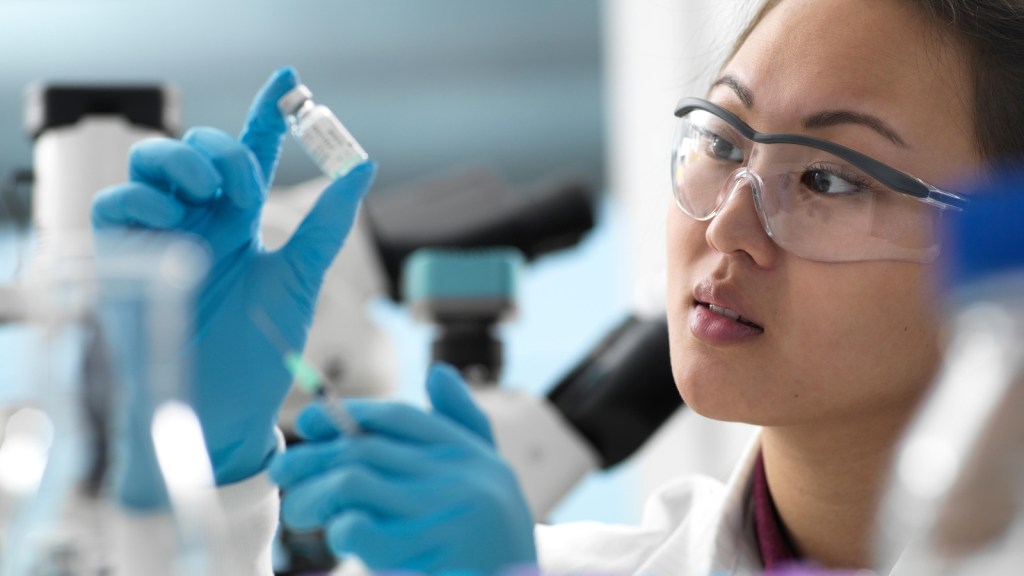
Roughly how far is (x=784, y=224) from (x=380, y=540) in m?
0.57

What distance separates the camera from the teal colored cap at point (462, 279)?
76.8 inches

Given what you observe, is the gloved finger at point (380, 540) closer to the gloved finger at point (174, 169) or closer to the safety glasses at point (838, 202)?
the gloved finger at point (174, 169)

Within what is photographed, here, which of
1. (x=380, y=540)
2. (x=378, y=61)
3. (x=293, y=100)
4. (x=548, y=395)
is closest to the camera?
(x=380, y=540)

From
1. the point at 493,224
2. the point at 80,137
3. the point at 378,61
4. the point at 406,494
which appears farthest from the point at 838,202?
the point at 378,61

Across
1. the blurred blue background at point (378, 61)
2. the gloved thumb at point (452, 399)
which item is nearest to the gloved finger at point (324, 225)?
the gloved thumb at point (452, 399)

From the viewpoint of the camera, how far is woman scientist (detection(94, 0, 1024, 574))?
4.17 feet

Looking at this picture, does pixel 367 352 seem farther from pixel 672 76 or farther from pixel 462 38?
pixel 462 38

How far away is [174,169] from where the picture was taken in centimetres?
123

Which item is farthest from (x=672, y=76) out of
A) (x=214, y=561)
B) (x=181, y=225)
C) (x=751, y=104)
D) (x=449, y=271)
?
(x=214, y=561)

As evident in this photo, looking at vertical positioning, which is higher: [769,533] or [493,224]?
[493,224]

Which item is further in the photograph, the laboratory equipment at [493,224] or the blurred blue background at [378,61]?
the blurred blue background at [378,61]

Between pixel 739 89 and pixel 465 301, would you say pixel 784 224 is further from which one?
pixel 465 301

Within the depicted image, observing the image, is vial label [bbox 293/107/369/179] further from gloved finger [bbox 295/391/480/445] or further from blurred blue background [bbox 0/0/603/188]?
blurred blue background [bbox 0/0/603/188]

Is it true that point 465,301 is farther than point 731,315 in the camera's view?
Yes
